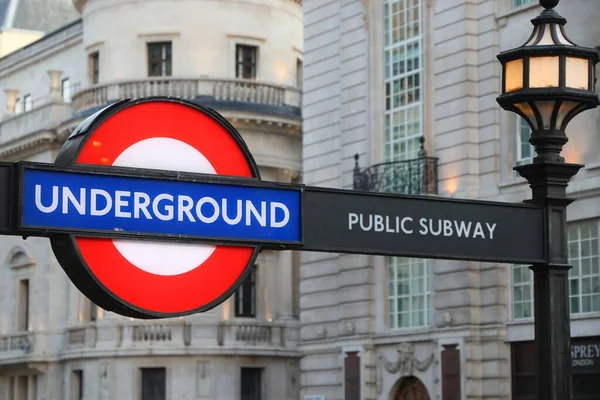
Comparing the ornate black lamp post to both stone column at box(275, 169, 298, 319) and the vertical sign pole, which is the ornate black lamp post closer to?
the vertical sign pole

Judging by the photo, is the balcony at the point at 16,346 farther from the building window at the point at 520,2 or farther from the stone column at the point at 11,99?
the building window at the point at 520,2

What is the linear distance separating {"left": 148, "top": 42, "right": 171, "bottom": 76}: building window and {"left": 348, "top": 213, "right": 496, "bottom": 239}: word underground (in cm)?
4467

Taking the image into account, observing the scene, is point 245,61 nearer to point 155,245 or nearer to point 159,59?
point 159,59

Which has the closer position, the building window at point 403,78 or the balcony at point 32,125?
the building window at point 403,78

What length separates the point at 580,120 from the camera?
30609 mm

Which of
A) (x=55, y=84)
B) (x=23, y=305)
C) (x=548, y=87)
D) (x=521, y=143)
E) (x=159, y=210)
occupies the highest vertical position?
(x=55, y=84)

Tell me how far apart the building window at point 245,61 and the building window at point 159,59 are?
240cm

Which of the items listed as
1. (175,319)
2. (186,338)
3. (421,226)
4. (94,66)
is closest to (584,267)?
(175,319)

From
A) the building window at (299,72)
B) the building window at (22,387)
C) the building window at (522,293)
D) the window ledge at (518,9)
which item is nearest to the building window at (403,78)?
the window ledge at (518,9)

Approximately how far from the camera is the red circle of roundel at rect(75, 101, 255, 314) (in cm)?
526

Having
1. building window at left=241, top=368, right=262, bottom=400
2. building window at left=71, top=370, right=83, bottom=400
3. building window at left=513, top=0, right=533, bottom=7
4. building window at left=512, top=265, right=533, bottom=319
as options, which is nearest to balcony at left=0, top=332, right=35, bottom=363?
building window at left=71, top=370, right=83, bottom=400

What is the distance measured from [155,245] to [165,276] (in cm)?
13

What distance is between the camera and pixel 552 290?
670 cm

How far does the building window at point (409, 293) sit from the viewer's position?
114 ft
